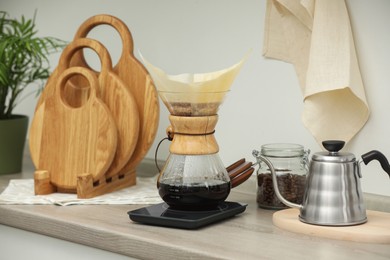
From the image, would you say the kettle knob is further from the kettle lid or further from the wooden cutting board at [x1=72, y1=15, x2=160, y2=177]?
the wooden cutting board at [x1=72, y1=15, x2=160, y2=177]

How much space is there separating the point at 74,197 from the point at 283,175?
0.48 meters

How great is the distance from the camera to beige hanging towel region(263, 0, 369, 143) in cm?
150

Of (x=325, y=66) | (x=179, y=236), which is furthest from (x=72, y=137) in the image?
(x=325, y=66)

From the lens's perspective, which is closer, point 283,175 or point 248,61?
point 283,175

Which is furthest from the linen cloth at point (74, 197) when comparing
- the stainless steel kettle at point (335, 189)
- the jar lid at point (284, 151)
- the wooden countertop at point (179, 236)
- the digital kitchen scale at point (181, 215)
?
the stainless steel kettle at point (335, 189)

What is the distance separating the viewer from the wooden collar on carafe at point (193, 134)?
1.46m

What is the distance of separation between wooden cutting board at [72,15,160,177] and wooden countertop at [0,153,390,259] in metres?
0.18

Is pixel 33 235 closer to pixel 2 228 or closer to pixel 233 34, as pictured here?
pixel 2 228

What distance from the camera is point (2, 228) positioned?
165cm

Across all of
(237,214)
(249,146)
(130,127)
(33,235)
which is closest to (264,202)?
(237,214)

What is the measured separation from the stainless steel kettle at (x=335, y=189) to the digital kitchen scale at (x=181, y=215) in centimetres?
17

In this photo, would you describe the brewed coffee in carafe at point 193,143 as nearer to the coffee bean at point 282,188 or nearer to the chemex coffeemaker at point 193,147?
the chemex coffeemaker at point 193,147

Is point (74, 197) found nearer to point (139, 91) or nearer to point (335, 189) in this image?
point (139, 91)

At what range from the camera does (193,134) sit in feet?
4.83
